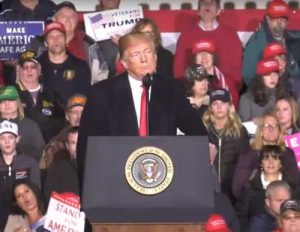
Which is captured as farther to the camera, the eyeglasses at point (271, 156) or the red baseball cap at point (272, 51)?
the red baseball cap at point (272, 51)

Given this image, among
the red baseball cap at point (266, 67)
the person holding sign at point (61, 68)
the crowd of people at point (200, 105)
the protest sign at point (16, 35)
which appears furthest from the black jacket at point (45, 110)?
the red baseball cap at point (266, 67)

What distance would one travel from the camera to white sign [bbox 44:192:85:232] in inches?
355

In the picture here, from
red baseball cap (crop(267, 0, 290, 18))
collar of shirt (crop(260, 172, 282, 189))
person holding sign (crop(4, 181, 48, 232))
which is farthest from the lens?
red baseball cap (crop(267, 0, 290, 18))

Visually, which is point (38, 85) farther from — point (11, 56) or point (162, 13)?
point (162, 13)

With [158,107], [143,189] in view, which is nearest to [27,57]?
[158,107]

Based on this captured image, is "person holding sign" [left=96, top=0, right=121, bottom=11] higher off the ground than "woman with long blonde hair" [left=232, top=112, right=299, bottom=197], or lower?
higher

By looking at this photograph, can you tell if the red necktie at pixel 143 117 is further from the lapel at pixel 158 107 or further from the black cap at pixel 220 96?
the black cap at pixel 220 96

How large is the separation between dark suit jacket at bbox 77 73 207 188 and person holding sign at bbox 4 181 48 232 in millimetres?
3074

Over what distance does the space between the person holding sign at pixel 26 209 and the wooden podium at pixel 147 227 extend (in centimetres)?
366

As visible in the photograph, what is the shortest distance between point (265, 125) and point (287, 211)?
1.70 m

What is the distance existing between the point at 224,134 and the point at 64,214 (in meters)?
1.96

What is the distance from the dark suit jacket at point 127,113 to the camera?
6.36 meters

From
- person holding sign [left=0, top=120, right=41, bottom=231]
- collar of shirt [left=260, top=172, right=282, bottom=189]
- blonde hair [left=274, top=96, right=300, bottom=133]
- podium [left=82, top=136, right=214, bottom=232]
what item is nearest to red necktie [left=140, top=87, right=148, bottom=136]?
podium [left=82, top=136, right=214, bottom=232]

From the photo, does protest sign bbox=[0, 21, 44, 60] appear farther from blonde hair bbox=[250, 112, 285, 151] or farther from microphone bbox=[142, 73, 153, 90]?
microphone bbox=[142, 73, 153, 90]
